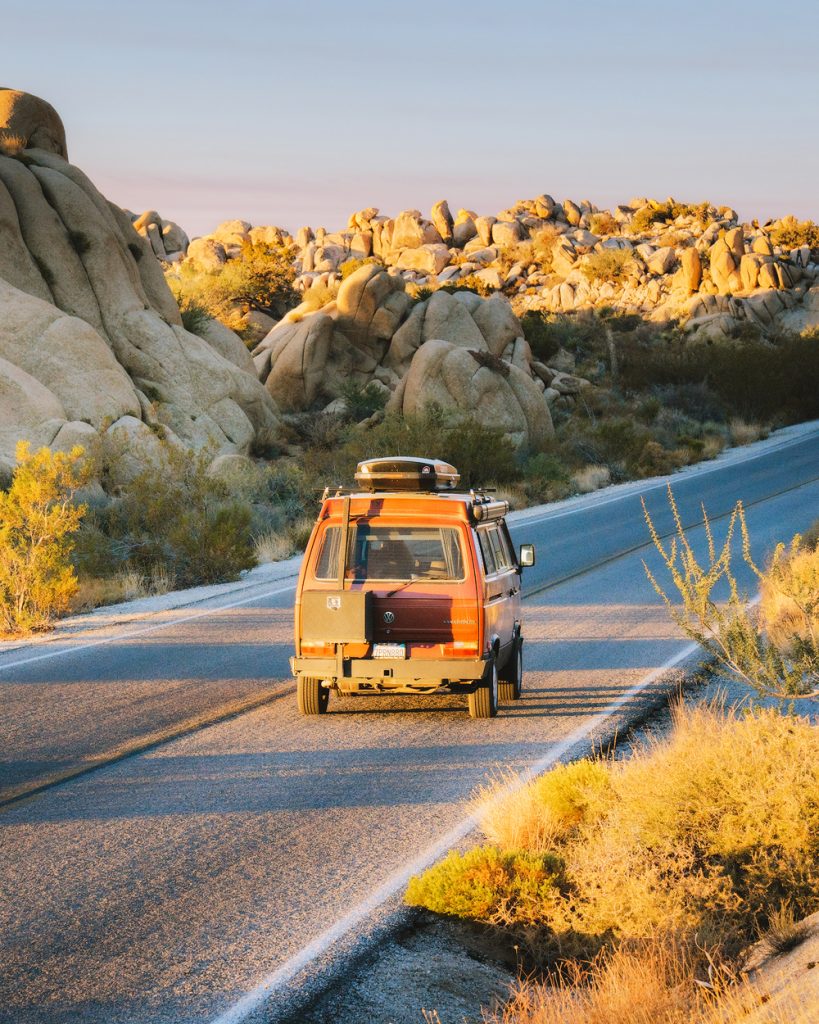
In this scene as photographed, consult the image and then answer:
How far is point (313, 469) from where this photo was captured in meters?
30.0

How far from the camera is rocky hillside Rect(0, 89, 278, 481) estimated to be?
29.2 meters

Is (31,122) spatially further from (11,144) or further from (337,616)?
(337,616)

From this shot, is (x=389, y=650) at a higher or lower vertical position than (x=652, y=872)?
higher

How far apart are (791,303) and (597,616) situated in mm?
76347

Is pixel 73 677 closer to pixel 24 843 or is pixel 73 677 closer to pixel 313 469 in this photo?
pixel 24 843

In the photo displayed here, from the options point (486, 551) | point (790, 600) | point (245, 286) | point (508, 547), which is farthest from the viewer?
point (245, 286)

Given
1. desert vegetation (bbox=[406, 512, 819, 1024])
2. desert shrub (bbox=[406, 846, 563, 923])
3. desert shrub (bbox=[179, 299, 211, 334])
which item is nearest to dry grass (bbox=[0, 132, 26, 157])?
desert shrub (bbox=[179, 299, 211, 334])

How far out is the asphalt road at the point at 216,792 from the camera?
18.0 ft

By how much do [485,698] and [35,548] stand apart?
7.87 meters

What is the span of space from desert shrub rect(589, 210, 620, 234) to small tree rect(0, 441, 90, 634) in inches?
4089

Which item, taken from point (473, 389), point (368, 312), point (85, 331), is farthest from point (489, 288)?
point (85, 331)

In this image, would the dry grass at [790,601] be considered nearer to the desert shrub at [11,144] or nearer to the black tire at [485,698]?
the black tire at [485,698]

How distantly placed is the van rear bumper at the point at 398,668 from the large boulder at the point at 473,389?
3181 centimetres

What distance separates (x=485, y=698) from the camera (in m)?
10.2
